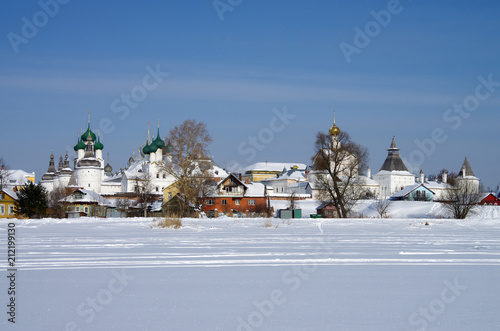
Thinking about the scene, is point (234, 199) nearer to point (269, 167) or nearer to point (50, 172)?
point (50, 172)

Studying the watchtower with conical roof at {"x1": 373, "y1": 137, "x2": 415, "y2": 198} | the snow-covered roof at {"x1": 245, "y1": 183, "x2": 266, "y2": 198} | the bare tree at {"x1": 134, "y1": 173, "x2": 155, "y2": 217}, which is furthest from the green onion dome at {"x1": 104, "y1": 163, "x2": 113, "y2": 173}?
the snow-covered roof at {"x1": 245, "y1": 183, "x2": 266, "y2": 198}

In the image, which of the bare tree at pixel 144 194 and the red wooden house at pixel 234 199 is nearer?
the red wooden house at pixel 234 199

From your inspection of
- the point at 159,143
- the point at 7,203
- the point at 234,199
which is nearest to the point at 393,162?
the point at 159,143

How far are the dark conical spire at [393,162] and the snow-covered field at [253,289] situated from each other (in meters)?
116

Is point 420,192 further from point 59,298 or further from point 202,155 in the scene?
point 59,298

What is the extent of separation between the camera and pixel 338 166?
4581 cm

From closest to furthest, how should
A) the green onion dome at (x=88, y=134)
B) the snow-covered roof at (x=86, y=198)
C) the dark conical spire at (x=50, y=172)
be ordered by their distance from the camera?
1. the snow-covered roof at (x=86, y=198)
2. the green onion dome at (x=88, y=134)
3. the dark conical spire at (x=50, y=172)

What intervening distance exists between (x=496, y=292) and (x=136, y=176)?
305ft

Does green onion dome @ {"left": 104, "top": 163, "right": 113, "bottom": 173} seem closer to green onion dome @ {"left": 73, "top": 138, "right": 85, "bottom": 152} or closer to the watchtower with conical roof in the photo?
green onion dome @ {"left": 73, "top": 138, "right": 85, "bottom": 152}

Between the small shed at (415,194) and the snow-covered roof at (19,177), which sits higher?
the snow-covered roof at (19,177)

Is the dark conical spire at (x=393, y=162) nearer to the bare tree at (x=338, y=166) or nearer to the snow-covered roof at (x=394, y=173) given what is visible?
the snow-covered roof at (x=394, y=173)

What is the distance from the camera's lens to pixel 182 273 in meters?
10.0

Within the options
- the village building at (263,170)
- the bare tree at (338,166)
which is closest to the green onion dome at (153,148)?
the village building at (263,170)

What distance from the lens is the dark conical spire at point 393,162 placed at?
12679 centimetres
